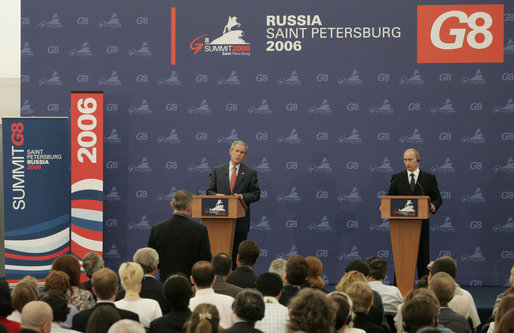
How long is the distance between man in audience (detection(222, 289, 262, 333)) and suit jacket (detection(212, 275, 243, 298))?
1.32 m

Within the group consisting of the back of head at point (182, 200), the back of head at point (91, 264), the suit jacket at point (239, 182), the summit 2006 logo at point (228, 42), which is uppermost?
the summit 2006 logo at point (228, 42)

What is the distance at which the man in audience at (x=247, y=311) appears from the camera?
12.9 feet

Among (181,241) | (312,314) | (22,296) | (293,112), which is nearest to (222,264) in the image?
(181,241)

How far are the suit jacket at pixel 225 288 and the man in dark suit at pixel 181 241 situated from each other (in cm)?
88

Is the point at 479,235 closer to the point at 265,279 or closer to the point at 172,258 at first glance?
the point at 172,258

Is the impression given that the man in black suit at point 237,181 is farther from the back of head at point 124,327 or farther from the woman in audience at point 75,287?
the back of head at point 124,327

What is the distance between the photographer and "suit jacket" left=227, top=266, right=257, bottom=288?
5797 mm

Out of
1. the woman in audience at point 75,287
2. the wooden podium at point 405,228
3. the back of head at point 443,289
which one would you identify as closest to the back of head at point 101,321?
the woman in audience at point 75,287

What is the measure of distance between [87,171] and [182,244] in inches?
148

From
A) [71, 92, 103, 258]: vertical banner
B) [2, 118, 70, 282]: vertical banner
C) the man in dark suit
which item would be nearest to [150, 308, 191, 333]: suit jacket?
the man in dark suit

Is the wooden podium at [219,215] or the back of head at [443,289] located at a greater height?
the wooden podium at [219,215]

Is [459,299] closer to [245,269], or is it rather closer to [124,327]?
[245,269]

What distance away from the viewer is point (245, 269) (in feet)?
19.3

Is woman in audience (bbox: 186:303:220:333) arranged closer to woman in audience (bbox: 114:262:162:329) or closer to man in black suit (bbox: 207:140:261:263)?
woman in audience (bbox: 114:262:162:329)
